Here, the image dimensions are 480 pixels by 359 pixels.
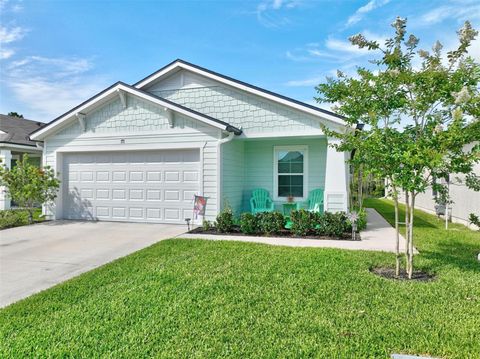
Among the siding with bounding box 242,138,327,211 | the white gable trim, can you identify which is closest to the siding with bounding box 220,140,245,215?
the siding with bounding box 242,138,327,211

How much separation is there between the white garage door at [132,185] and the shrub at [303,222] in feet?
11.0

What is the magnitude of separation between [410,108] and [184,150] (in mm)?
7006

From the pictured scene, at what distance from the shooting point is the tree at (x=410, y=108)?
14.7ft

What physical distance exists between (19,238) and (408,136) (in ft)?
30.9

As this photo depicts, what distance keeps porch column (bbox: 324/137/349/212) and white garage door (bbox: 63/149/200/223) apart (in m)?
4.15

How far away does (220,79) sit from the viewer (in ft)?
36.4

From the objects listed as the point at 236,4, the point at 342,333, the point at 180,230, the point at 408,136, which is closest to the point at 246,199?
the point at 180,230

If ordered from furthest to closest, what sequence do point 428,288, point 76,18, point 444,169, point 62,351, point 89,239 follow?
1. point 76,18
2. point 89,239
3. point 444,169
4. point 428,288
5. point 62,351

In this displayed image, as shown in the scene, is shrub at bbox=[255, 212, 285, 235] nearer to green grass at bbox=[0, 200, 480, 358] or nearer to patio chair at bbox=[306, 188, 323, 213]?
patio chair at bbox=[306, 188, 323, 213]

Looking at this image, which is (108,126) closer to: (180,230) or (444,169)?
(180,230)

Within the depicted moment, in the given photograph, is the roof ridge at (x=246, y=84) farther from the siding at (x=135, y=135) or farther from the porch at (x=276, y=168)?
the siding at (x=135, y=135)

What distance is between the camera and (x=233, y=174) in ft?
35.4

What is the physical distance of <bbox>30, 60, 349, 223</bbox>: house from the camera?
32.5 ft

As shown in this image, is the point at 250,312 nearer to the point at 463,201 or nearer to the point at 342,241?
the point at 342,241
